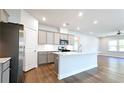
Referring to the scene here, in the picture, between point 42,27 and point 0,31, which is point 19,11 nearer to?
point 0,31

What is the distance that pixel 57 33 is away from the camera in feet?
21.8

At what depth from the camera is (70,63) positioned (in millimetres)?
3750

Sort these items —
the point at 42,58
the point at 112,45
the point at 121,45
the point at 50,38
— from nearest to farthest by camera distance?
1. the point at 42,58
2. the point at 50,38
3. the point at 121,45
4. the point at 112,45

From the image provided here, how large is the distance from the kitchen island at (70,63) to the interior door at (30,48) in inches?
61.2

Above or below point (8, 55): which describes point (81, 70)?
below

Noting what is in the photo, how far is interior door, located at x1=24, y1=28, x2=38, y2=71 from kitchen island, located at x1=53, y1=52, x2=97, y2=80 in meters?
1.55

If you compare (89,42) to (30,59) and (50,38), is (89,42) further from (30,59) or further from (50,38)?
(30,59)

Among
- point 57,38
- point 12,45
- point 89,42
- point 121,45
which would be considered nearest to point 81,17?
point 57,38

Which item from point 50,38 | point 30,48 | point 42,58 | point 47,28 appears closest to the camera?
point 30,48

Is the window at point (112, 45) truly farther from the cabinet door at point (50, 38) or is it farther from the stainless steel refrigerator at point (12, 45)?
the stainless steel refrigerator at point (12, 45)

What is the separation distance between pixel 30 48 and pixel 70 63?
2208 millimetres
